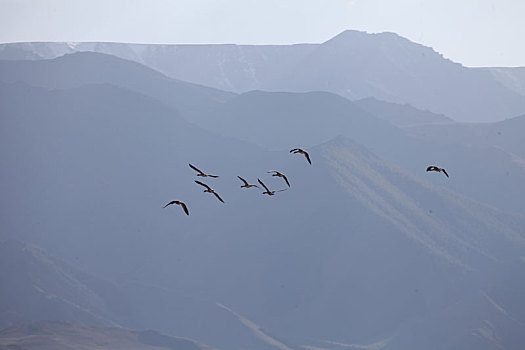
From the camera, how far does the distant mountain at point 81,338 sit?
565 feet

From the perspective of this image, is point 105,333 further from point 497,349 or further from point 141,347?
point 497,349

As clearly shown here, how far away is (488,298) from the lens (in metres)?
199

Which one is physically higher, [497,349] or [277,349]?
[277,349]

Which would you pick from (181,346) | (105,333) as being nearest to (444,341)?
(181,346)

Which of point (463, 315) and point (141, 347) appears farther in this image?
point (463, 315)

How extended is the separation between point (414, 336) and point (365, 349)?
12.0 meters

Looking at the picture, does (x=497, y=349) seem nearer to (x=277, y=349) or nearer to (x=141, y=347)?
(x=277, y=349)

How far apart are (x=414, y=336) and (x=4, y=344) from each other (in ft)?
279

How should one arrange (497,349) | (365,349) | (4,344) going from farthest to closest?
1. (365,349)
2. (497,349)
3. (4,344)

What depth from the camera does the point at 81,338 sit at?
17862 centimetres

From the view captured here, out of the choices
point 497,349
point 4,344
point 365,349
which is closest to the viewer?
point 4,344

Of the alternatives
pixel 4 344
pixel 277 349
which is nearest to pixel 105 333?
pixel 4 344

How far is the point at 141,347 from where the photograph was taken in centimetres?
18100

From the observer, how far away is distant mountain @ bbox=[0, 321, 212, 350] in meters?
172
